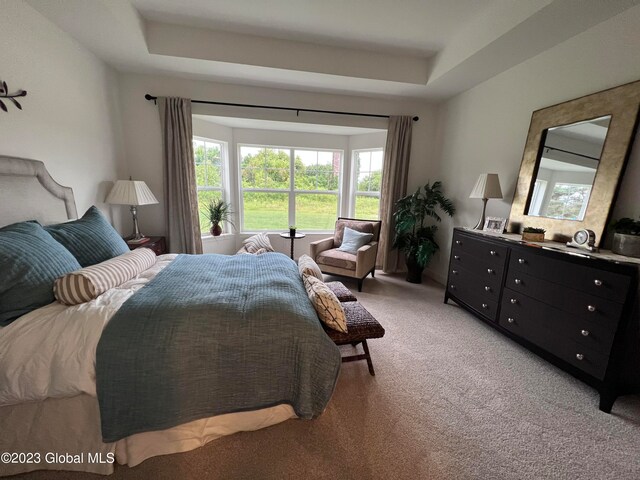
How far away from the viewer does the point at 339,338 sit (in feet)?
5.32

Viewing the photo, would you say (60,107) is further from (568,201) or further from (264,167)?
(568,201)

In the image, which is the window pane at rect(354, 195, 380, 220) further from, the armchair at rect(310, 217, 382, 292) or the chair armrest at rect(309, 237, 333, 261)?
the chair armrest at rect(309, 237, 333, 261)

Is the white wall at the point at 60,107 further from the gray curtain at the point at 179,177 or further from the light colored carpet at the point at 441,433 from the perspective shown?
the light colored carpet at the point at 441,433

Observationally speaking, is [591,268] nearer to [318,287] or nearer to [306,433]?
[318,287]

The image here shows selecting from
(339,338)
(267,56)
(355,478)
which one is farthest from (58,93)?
(355,478)

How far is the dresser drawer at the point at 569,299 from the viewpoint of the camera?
5.03ft

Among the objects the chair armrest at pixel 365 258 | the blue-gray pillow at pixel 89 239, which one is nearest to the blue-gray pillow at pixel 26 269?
the blue-gray pillow at pixel 89 239

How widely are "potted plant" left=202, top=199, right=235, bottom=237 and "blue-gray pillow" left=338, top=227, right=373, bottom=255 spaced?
1954mm

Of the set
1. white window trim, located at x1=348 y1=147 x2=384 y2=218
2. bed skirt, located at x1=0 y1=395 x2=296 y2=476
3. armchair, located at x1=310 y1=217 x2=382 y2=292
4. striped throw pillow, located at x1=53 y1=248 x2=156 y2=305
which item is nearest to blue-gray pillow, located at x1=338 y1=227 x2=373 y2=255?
armchair, located at x1=310 y1=217 x2=382 y2=292

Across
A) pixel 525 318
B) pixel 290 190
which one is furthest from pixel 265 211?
pixel 525 318

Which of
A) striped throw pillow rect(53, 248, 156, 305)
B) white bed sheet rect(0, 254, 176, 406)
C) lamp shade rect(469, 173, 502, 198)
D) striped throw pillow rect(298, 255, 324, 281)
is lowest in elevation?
white bed sheet rect(0, 254, 176, 406)

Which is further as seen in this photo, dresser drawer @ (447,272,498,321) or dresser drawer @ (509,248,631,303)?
dresser drawer @ (447,272,498,321)

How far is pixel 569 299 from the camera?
175 centimetres

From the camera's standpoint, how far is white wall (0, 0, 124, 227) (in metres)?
1.74
